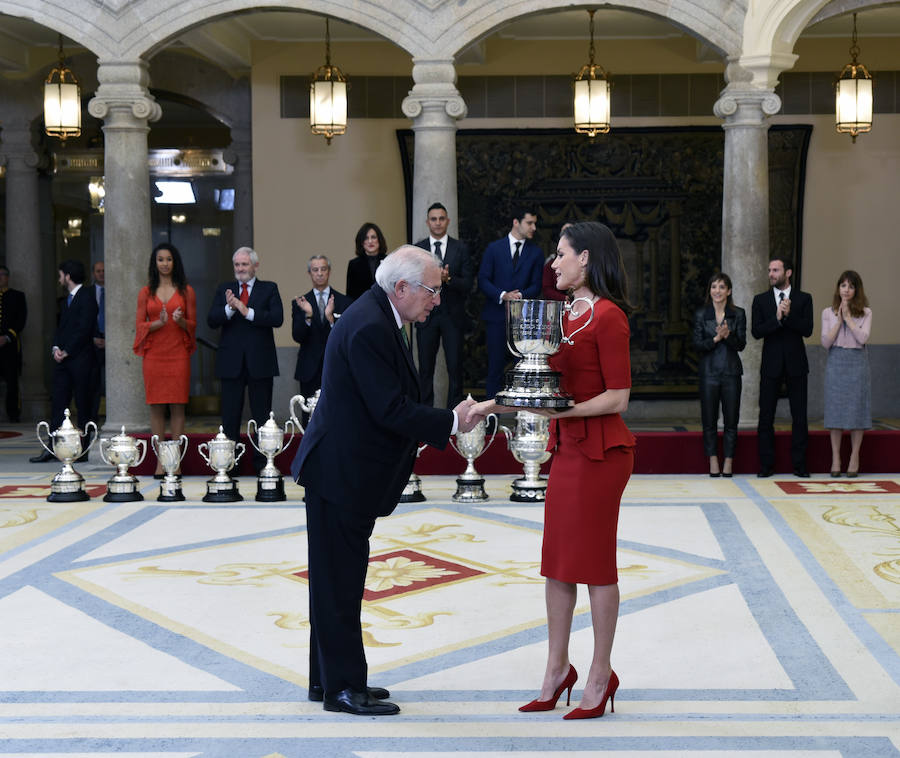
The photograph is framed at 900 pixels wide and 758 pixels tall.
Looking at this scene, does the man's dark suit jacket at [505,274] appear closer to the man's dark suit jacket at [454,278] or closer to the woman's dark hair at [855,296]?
the man's dark suit jacket at [454,278]

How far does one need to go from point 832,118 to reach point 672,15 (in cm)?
362

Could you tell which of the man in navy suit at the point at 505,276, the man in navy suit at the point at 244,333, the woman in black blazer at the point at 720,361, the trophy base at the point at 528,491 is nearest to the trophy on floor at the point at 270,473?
the man in navy suit at the point at 244,333

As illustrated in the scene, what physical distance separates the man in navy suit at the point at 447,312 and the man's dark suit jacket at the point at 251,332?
125 centimetres

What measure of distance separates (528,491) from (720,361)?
6.62 ft

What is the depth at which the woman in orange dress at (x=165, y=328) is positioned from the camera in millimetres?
9273

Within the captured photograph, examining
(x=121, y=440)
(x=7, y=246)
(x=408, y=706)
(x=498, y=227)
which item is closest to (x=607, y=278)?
(x=408, y=706)

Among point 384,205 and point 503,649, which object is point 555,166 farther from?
point 503,649

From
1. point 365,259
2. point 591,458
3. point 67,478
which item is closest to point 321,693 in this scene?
point 591,458

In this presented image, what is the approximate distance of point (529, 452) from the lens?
854 cm

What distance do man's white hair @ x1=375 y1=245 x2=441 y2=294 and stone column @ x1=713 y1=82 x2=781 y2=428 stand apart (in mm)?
6667

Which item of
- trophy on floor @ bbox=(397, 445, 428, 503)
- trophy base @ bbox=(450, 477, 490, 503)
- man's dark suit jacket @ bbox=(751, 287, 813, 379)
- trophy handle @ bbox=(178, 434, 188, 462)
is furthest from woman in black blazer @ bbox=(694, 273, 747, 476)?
trophy handle @ bbox=(178, 434, 188, 462)

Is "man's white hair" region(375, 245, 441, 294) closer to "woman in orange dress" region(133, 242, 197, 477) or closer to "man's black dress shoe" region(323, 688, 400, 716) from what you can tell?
"man's black dress shoe" region(323, 688, 400, 716)

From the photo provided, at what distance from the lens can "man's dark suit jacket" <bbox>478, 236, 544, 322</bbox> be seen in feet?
32.2

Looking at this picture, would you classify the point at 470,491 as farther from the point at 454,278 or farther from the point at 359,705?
the point at 359,705
